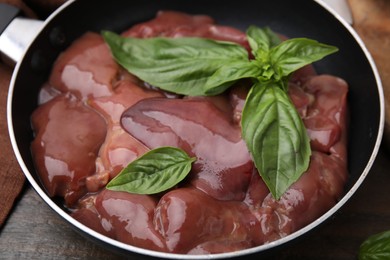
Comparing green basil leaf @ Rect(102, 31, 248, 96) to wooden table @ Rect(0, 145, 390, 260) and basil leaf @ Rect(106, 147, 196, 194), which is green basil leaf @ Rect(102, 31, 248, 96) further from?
wooden table @ Rect(0, 145, 390, 260)

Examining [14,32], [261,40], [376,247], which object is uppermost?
[261,40]

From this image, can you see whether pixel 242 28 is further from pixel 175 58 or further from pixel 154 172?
pixel 154 172

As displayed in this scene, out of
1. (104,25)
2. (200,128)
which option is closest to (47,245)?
(200,128)

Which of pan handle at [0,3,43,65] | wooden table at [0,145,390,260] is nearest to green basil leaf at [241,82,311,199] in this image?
wooden table at [0,145,390,260]

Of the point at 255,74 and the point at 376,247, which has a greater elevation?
the point at 255,74

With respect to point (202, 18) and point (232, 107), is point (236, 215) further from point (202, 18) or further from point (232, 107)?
point (202, 18)

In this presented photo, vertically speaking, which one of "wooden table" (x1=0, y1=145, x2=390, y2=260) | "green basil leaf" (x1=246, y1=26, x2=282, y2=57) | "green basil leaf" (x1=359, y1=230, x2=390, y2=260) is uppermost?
"green basil leaf" (x1=246, y1=26, x2=282, y2=57)

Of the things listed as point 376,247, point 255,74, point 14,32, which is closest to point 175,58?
point 255,74
